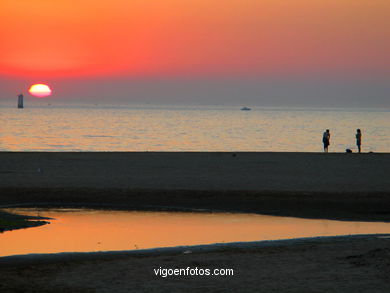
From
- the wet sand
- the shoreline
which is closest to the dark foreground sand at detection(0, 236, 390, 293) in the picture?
the shoreline

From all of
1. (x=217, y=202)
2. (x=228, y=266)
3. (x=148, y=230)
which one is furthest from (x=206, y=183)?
(x=228, y=266)

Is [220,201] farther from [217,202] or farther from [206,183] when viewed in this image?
[206,183]

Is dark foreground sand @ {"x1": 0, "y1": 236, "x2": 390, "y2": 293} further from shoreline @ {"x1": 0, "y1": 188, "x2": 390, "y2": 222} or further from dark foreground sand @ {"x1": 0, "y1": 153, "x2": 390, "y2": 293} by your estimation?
shoreline @ {"x1": 0, "y1": 188, "x2": 390, "y2": 222}

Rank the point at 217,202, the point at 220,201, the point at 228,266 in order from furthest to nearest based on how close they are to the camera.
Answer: the point at 220,201 → the point at 217,202 → the point at 228,266

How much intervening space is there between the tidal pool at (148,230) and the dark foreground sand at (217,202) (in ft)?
5.29

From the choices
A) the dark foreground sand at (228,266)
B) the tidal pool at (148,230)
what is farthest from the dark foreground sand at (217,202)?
the tidal pool at (148,230)

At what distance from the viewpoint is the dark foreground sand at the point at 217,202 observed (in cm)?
1207

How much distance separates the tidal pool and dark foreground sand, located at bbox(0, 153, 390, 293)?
1611mm

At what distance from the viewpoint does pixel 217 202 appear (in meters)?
25.2

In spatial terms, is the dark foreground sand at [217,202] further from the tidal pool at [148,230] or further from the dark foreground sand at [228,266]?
the tidal pool at [148,230]

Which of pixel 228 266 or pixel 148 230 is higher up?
pixel 148 230

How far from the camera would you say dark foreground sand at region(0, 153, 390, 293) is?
12070mm

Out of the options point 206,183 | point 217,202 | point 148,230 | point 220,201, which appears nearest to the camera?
point 148,230

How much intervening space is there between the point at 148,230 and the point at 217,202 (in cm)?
637
